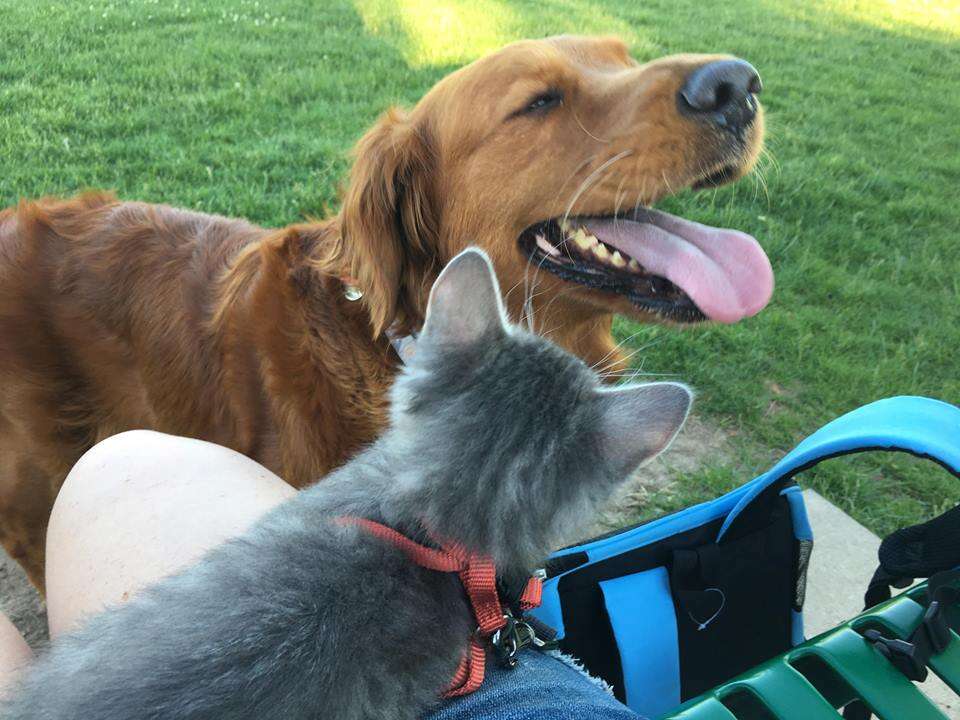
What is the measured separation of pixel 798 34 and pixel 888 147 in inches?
135

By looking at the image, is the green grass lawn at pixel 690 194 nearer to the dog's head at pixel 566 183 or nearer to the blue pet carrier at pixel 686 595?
the dog's head at pixel 566 183

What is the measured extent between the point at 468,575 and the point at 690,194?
4.68m

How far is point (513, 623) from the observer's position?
160 centimetres

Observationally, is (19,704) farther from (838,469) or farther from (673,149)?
(838,469)

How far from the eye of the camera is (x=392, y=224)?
264 cm

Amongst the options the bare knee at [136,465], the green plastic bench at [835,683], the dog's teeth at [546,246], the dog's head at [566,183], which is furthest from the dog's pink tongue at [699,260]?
the bare knee at [136,465]

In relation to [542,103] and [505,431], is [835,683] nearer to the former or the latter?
[505,431]

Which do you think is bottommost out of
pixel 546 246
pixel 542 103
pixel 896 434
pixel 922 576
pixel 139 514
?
pixel 139 514

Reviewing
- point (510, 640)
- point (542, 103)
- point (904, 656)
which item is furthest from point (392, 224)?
point (904, 656)

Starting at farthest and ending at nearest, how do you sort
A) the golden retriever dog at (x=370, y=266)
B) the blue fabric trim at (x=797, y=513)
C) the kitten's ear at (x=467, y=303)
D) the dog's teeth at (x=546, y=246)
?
the dog's teeth at (x=546, y=246)
the golden retriever dog at (x=370, y=266)
the blue fabric trim at (x=797, y=513)
the kitten's ear at (x=467, y=303)

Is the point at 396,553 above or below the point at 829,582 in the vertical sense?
above

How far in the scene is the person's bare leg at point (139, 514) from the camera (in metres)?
1.88

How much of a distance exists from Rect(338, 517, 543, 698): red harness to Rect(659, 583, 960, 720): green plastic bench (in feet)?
1.27

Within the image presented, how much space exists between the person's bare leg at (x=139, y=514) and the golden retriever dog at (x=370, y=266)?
1.78 feet
